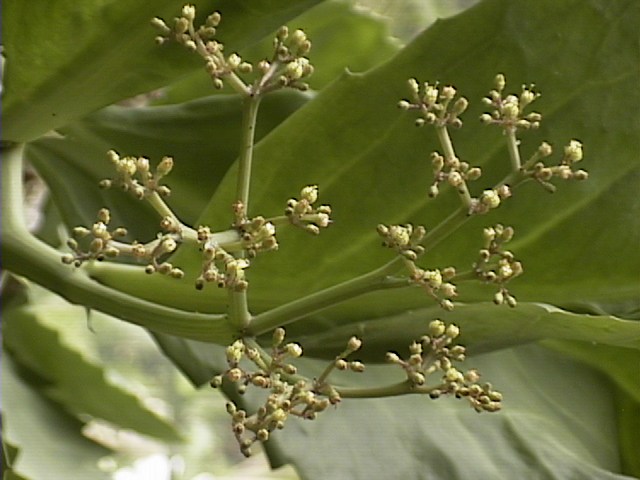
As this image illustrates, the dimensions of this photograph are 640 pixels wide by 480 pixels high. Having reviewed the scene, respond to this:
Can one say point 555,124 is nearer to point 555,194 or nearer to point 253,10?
point 555,194

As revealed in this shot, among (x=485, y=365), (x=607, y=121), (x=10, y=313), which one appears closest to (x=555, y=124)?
(x=607, y=121)

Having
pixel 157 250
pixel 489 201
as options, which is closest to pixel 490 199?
pixel 489 201

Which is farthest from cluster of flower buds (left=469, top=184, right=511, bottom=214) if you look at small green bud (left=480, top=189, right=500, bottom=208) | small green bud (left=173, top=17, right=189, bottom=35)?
small green bud (left=173, top=17, right=189, bottom=35)

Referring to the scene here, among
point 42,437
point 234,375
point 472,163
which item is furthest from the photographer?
point 42,437

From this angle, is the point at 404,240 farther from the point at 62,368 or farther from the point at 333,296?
the point at 62,368

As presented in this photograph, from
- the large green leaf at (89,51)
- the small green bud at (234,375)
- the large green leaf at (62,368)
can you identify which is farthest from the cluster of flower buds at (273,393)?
the large green leaf at (62,368)
